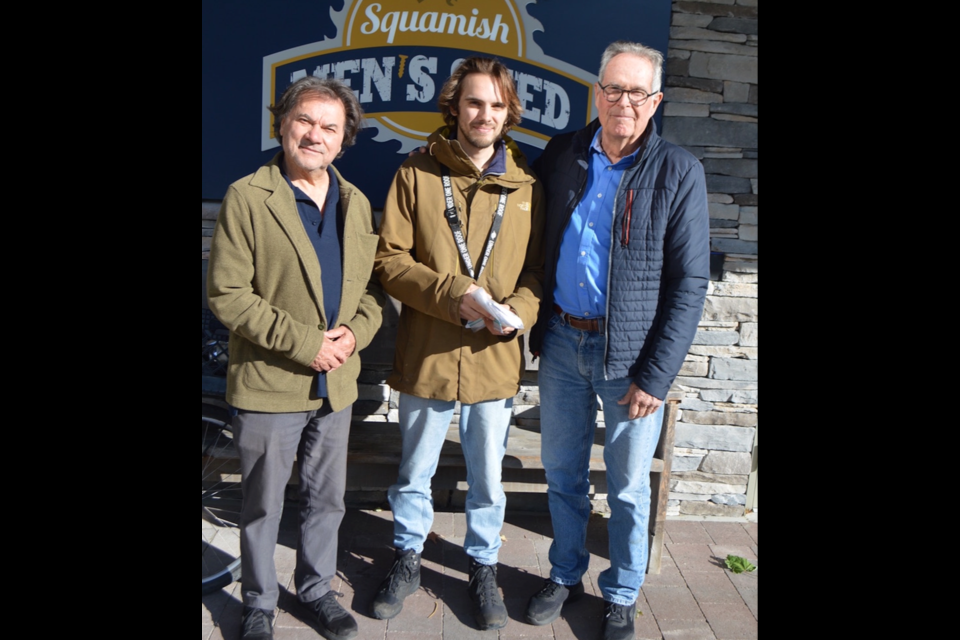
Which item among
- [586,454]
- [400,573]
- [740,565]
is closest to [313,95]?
[586,454]

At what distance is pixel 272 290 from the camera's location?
2625mm

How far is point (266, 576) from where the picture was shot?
9.18 ft

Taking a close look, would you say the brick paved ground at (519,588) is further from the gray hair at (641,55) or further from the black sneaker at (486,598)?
the gray hair at (641,55)

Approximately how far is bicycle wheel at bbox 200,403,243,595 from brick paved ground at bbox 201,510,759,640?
8.0 inches

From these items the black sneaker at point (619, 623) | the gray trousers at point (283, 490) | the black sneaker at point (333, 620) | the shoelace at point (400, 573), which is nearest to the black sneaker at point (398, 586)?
the shoelace at point (400, 573)

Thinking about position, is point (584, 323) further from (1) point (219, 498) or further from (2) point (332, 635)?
(1) point (219, 498)

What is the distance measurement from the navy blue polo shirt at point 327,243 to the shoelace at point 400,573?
0.92 meters

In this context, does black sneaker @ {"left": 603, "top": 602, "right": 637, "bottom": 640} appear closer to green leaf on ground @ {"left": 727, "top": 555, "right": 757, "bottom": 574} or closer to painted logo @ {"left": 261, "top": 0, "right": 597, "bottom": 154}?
green leaf on ground @ {"left": 727, "top": 555, "right": 757, "bottom": 574}

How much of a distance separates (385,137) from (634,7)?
1.49 m

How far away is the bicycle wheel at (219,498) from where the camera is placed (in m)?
3.42

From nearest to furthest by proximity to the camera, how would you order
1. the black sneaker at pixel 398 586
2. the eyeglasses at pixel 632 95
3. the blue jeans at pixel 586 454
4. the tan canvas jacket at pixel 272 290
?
the tan canvas jacket at pixel 272 290
the eyeglasses at pixel 632 95
the blue jeans at pixel 586 454
the black sneaker at pixel 398 586

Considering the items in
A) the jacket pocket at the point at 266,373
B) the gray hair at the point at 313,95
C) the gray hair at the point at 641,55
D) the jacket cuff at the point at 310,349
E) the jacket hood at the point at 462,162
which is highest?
the gray hair at the point at 641,55

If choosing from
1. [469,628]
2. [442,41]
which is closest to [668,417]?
[469,628]

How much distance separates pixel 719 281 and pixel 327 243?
7.52 ft
